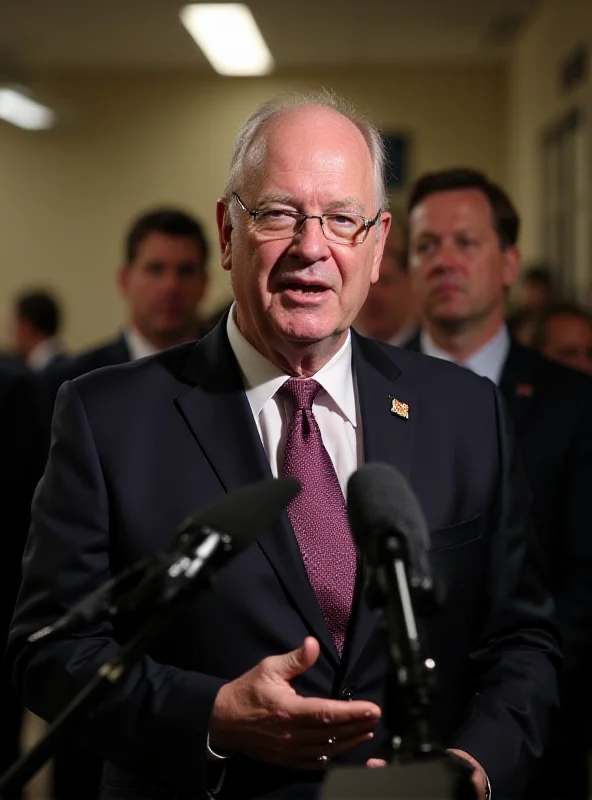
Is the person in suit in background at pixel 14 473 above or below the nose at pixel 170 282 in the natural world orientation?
below

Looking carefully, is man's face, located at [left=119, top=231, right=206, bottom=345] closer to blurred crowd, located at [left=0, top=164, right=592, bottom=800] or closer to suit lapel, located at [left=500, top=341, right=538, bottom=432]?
blurred crowd, located at [left=0, top=164, right=592, bottom=800]

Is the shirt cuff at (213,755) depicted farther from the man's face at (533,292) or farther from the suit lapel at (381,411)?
the man's face at (533,292)

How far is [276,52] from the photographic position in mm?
11234

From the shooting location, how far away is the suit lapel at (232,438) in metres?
1.80

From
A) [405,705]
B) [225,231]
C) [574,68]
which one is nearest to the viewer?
[405,705]

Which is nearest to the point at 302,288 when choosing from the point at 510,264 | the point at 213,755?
the point at 213,755

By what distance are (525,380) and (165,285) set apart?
Answer: 1619 mm

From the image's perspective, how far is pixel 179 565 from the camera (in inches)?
46.3

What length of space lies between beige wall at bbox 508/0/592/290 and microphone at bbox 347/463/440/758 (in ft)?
24.2

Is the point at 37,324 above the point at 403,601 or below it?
below

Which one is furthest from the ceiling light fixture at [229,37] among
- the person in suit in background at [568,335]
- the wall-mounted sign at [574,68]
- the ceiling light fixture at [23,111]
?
the person in suit in background at [568,335]

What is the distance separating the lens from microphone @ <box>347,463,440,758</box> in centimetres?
113

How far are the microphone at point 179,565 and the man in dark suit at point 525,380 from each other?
1.89 m

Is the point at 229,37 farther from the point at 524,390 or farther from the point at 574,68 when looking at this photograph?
the point at 524,390
